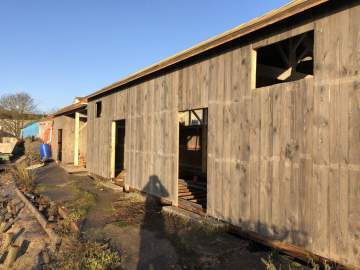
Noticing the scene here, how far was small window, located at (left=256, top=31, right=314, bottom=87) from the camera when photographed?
8.15m

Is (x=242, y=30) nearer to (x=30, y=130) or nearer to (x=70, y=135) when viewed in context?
(x=70, y=135)

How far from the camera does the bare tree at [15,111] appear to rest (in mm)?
44625

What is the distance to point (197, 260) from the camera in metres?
5.49

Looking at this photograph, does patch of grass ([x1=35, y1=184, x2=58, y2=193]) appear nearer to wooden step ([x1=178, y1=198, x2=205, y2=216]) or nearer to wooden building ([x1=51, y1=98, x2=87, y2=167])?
wooden building ([x1=51, y1=98, x2=87, y2=167])

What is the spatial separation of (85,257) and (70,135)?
638 inches

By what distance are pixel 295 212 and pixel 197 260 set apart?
1.86 m

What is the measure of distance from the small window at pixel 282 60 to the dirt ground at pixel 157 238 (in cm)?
475

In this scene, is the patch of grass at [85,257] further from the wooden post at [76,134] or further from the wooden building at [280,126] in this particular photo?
the wooden post at [76,134]

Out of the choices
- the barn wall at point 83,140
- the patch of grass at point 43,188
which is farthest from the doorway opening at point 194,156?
the barn wall at point 83,140

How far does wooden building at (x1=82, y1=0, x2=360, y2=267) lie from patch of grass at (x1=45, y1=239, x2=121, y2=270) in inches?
99.8

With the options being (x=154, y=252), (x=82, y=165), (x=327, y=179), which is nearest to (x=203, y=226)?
(x=154, y=252)

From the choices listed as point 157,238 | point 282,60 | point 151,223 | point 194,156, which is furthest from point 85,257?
point 194,156

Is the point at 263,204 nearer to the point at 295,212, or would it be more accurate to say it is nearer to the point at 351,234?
the point at 295,212

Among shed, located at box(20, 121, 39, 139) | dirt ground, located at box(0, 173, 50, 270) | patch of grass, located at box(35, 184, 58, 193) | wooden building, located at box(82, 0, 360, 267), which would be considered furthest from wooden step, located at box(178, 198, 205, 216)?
shed, located at box(20, 121, 39, 139)
